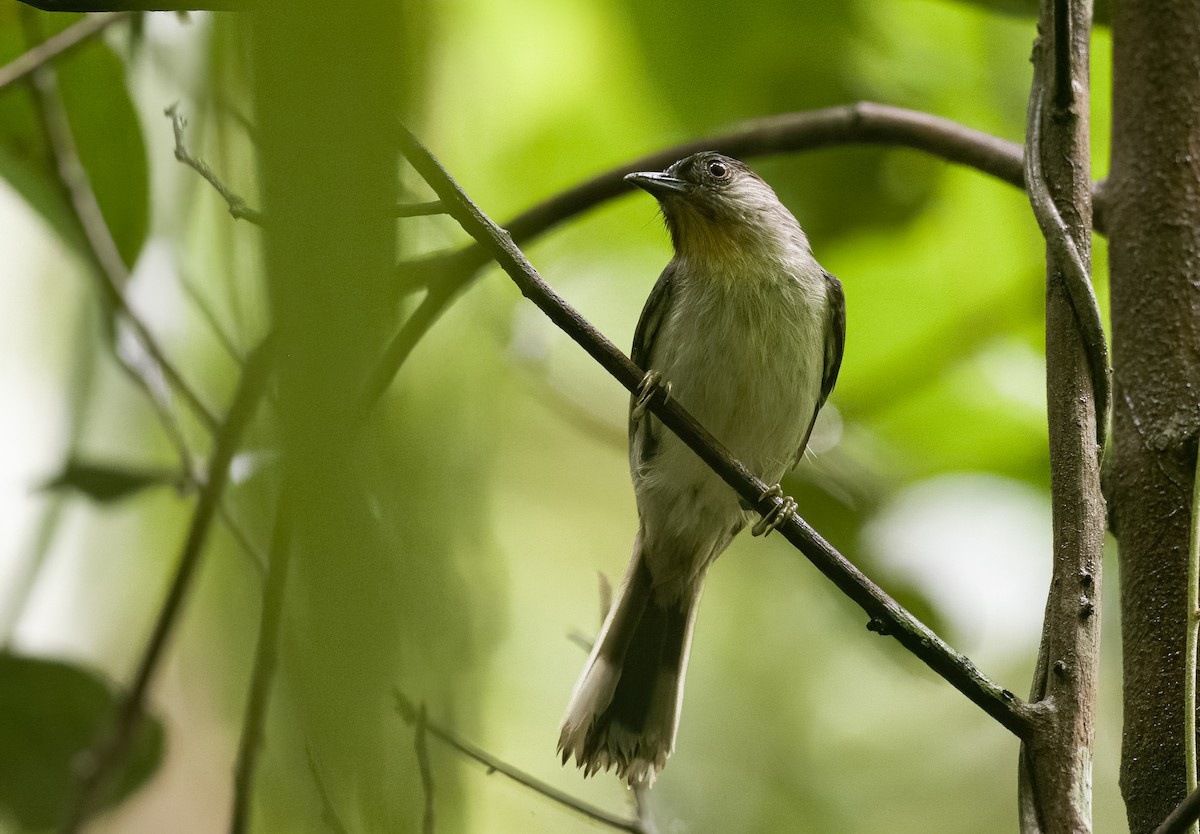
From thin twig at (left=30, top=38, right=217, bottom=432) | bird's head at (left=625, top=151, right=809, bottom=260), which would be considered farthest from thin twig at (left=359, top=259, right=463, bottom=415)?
bird's head at (left=625, top=151, right=809, bottom=260)

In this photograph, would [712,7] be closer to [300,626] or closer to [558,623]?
[558,623]

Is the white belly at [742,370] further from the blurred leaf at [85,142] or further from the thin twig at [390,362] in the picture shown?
the thin twig at [390,362]

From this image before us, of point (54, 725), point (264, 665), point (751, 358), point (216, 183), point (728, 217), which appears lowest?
point (54, 725)

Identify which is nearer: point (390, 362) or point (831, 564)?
point (390, 362)

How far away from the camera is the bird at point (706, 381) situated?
2549 mm

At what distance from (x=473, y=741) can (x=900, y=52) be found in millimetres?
2204

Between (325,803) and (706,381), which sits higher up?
(706,381)

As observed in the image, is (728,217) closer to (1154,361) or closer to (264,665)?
(1154,361)

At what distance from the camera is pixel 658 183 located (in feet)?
7.25

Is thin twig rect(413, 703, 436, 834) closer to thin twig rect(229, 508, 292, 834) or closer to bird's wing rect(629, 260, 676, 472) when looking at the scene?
thin twig rect(229, 508, 292, 834)

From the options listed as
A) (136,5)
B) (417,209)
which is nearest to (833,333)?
(136,5)

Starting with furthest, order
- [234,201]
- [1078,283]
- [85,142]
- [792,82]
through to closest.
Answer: [792,82] < [85,142] < [1078,283] < [234,201]

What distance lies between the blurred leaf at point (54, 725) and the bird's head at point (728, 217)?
163 centimetres

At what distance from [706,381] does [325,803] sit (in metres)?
2.19
